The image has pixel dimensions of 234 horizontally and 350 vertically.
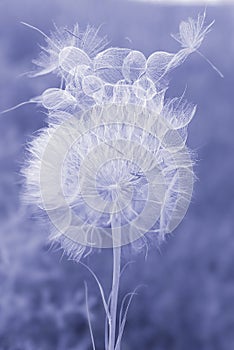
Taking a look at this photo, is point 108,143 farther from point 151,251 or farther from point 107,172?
point 151,251

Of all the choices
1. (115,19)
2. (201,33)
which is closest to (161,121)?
(201,33)

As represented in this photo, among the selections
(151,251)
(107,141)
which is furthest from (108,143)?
(151,251)

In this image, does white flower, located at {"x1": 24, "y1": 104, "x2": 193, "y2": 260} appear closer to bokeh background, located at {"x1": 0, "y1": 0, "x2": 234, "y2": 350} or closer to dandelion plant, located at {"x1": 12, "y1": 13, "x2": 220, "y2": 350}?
dandelion plant, located at {"x1": 12, "y1": 13, "x2": 220, "y2": 350}

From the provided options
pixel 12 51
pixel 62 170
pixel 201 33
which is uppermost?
pixel 12 51

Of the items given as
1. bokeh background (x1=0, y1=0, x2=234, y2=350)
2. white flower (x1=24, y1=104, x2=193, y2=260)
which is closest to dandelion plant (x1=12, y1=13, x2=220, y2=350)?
white flower (x1=24, y1=104, x2=193, y2=260)

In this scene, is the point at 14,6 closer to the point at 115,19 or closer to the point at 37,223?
the point at 115,19

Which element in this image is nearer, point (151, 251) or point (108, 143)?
point (108, 143)
